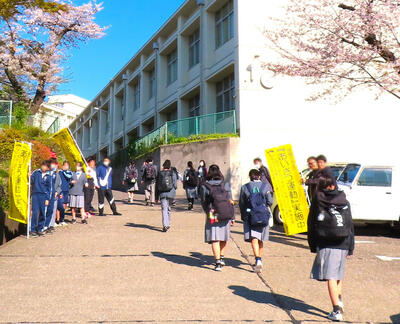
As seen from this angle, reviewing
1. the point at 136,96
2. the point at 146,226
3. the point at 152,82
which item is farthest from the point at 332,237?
the point at 136,96

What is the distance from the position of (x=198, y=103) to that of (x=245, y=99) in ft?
20.9

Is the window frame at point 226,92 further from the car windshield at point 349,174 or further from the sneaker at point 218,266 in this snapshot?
the sneaker at point 218,266

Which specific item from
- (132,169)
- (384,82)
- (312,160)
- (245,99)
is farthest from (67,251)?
(245,99)

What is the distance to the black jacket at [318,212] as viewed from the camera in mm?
4535

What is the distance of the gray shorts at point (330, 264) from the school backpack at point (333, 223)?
0.51 feet

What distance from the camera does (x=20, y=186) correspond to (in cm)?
926

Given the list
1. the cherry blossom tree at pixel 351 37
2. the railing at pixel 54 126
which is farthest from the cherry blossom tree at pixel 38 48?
the cherry blossom tree at pixel 351 37

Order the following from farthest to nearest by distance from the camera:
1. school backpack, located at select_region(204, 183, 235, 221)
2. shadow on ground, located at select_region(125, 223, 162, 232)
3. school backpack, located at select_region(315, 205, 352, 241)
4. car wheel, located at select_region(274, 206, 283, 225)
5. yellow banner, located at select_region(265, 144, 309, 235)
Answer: car wheel, located at select_region(274, 206, 283, 225) → shadow on ground, located at select_region(125, 223, 162, 232) → yellow banner, located at select_region(265, 144, 309, 235) → school backpack, located at select_region(204, 183, 235, 221) → school backpack, located at select_region(315, 205, 352, 241)

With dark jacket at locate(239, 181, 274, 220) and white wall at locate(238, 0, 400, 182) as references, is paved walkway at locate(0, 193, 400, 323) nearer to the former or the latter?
dark jacket at locate(239, 181, 274, 220)

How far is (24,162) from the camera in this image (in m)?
9.26

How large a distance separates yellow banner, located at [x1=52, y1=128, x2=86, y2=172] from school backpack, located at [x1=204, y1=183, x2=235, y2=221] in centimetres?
597

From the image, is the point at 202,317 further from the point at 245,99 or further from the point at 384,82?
the point at 245,99

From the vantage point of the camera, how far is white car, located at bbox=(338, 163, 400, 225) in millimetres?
9844

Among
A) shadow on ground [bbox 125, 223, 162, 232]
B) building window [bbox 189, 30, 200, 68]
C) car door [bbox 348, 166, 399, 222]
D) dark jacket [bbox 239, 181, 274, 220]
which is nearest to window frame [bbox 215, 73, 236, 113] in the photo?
building window [bbox 189, 30, 200, 68]
